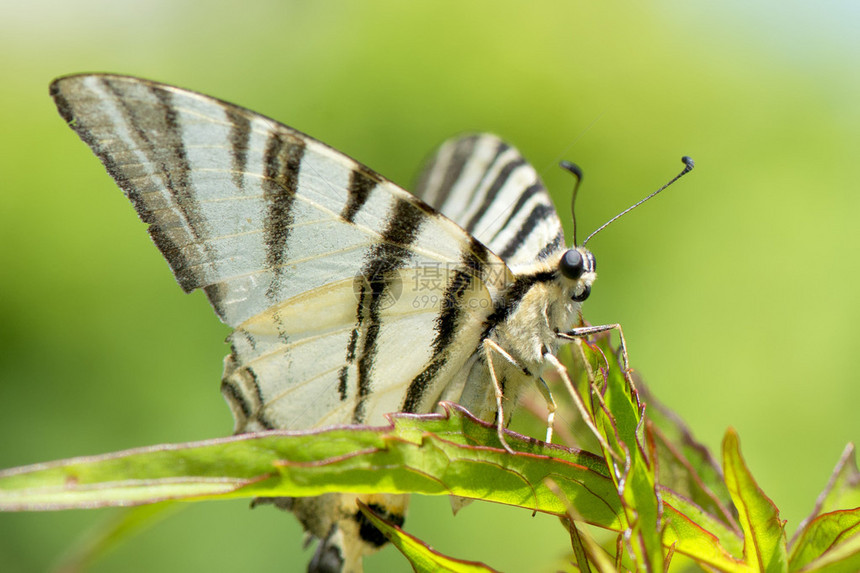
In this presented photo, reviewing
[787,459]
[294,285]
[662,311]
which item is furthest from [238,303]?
[662,311]

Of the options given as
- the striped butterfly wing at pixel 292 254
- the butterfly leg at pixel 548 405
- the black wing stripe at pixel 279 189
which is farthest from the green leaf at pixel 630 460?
the black wing stripe at pixel 279 189

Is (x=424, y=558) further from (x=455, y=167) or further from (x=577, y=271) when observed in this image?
(x=455, y=167)

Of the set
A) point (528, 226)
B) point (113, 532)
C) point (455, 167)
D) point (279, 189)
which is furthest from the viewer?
point (455, 167)

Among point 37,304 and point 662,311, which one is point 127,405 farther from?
point 662,311

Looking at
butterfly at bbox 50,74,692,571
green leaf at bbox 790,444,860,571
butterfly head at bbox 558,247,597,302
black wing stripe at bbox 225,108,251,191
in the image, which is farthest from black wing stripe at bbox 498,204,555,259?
green leaf at bbox 790,444,860,571

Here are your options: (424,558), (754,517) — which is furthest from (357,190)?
(754,517)

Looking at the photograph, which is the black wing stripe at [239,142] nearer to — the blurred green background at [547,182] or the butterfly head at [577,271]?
the butterfly head at [577,271]

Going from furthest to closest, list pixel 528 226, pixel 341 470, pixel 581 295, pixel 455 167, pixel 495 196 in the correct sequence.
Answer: pixel 455 167 → pixel 495 196 → pixel 528 226 → pixel 581 295 → pixel 341 470
